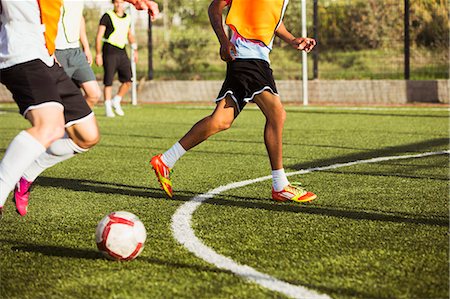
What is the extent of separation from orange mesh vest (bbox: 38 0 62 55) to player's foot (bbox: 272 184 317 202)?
2.13 metres

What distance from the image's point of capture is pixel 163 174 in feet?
21.7

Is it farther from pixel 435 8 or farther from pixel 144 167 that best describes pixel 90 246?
pixel 435 8

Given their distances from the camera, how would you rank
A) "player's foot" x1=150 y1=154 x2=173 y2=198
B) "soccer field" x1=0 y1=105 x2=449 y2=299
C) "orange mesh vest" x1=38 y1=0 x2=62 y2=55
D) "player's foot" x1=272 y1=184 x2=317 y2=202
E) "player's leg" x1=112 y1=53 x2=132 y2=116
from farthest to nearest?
1. "player's leg" x1=112 y1=53 x2=132 y2=116
2. "player's foot" x1=150 y1=154 x2=173 y2=198
3. "player's foot" x1=272 y1=184 x2=317 y2=202
4. "orange mesh vest" x1=38 y1=0 x2=62 y2=55
5. "soccer field" x1=0 y1=105 x2=449 y2=299

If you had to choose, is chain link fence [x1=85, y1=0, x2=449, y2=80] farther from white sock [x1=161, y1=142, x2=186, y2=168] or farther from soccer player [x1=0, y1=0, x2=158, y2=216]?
soccer player [x1=0, y1=0, x2=158, y2=216]

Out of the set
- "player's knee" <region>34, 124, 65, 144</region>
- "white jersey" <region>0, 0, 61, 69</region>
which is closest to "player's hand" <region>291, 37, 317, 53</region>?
"white jersey" <region>0, 0, 61, 69</region>

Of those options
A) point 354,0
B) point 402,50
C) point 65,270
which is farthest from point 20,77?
point 354,0

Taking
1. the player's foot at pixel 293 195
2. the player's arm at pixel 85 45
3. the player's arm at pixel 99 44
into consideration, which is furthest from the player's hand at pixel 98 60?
the player's foot at pixel 293 195

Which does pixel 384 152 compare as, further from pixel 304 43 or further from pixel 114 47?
pixel 114 47

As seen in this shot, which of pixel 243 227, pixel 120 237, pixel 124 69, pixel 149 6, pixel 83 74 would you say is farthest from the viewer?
pixel 124 69

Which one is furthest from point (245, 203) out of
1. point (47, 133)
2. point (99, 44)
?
point (99, 44)

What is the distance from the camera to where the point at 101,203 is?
6434mm

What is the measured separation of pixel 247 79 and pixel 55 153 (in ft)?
5.18

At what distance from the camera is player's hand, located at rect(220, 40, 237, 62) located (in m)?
6.34

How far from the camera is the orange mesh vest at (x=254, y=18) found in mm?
6480
